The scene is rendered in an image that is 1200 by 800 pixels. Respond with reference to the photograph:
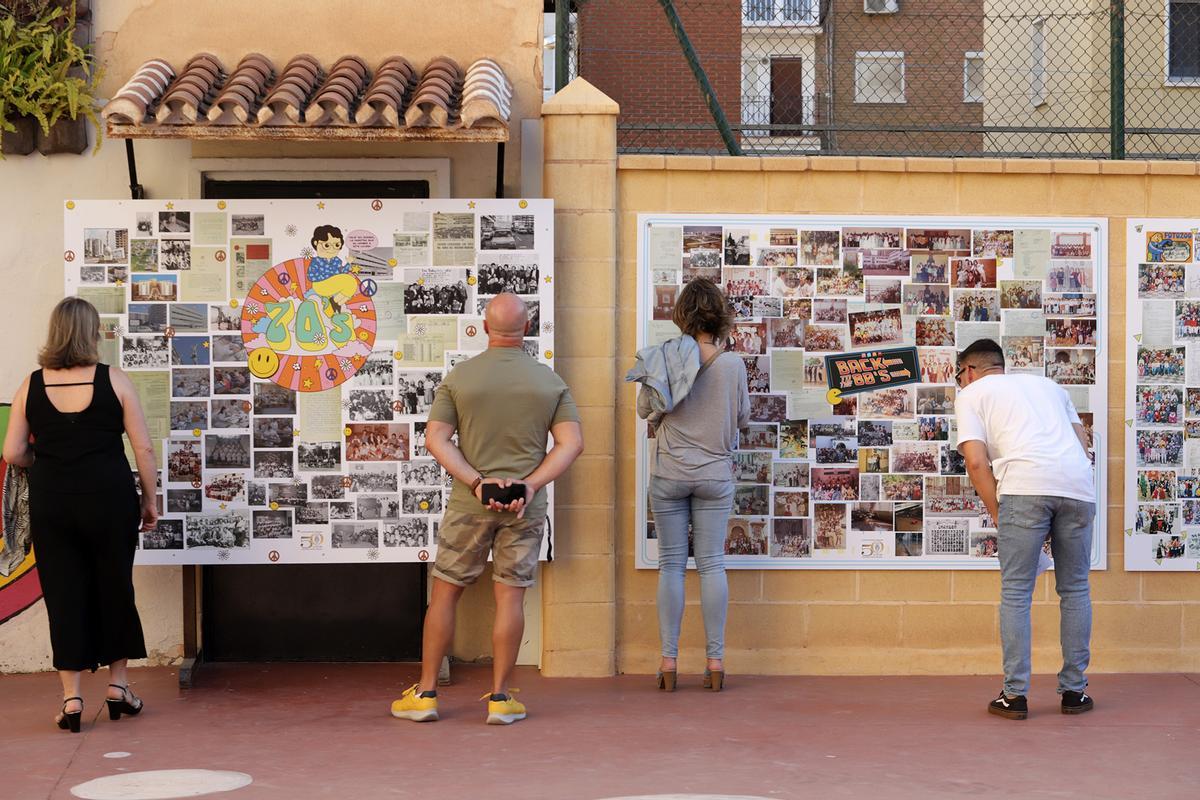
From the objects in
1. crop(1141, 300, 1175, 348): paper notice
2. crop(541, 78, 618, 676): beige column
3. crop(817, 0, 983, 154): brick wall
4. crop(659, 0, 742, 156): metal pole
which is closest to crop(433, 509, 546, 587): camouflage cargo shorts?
crop(541, 78, 618, 676): beige column

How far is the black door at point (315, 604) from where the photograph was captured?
7832mm

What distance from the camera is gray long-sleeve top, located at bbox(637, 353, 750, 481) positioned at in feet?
23.2

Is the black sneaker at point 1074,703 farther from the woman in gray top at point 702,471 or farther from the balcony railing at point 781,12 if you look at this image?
the balcony railing at point 781,12

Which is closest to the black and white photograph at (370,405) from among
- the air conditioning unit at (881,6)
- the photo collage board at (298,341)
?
the photo collage board at (298,341)

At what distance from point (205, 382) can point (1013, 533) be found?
13.1ft

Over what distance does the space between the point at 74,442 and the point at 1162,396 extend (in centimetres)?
548

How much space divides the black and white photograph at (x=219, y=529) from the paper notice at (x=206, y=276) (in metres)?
1.09

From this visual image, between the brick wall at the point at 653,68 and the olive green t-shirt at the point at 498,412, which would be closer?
the olive green t-shirt at the point at 498,412

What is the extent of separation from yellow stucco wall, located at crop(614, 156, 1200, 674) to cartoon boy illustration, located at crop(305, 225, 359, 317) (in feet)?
4.63

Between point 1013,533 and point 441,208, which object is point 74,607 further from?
point 1013,533

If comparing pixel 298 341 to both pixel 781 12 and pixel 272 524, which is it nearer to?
pixel 272 524

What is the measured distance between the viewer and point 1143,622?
7.75 metres

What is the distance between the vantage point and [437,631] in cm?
645

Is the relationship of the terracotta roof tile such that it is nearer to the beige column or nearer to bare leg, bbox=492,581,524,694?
the beige column
